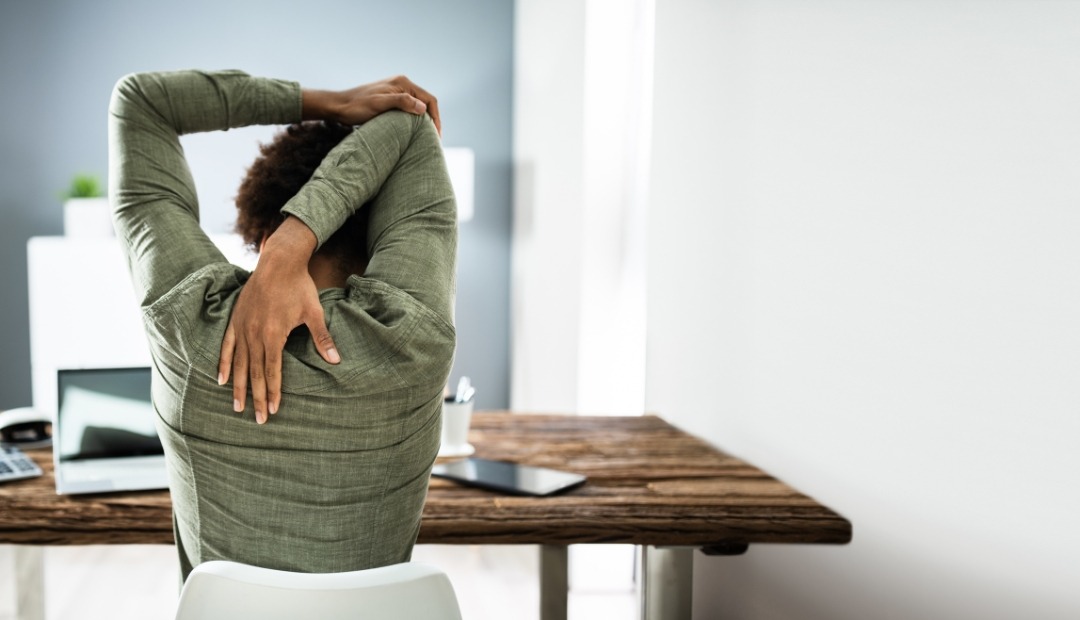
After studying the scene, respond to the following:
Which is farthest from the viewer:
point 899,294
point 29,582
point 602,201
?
point 602,201

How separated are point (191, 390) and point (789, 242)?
1051 mm

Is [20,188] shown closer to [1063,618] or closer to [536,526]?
[536,526]

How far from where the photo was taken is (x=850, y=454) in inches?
50.7

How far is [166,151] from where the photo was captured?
91 cm

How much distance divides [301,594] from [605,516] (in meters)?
0.51

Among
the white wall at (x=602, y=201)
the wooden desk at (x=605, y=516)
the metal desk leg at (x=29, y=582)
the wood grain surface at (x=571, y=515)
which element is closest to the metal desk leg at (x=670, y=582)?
the wooden desk at (x=605, y=516)

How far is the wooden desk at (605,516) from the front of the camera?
3.76 ft

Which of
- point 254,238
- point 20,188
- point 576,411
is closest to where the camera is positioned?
point 254,238

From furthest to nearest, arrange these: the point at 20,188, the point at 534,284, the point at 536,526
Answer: the point at 20,188 → the point at 534,284 → the point at 536,526

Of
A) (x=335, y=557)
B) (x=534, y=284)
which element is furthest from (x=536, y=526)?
(x=534, y=284)

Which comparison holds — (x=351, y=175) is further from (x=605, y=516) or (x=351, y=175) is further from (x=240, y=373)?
(x=605, y=516)

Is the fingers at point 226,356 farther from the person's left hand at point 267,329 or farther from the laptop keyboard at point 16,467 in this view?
the laptop keyboard at point 16,467

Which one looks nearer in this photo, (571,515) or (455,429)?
(571,515)

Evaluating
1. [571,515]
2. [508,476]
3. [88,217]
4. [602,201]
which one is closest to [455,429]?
[508,476]
